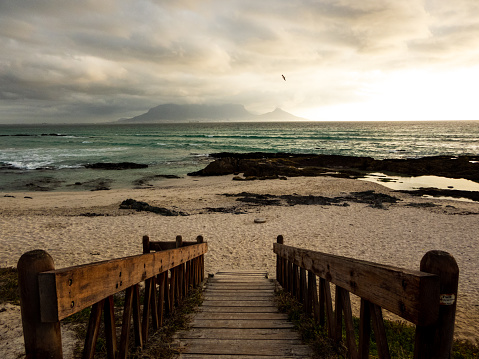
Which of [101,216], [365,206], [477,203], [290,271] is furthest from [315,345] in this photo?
[477,203]

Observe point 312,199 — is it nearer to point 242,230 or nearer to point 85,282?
point 242,230

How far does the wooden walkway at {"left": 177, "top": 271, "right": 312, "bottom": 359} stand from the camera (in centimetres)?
295

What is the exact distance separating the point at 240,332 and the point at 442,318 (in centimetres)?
232

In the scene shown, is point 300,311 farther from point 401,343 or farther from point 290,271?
point 401,343

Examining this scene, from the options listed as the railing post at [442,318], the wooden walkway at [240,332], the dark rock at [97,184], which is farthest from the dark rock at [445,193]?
the dark rock at [97,184]

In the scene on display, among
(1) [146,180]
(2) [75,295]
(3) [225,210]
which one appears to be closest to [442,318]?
(2) [75,295]

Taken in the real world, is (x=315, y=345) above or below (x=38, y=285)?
below

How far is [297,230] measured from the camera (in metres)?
12.6

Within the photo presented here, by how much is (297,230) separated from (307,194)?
8.44 metres

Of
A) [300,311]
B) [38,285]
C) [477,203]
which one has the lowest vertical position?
[477,203]

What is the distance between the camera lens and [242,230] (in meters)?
12.5

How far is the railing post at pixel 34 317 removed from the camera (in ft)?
5.09

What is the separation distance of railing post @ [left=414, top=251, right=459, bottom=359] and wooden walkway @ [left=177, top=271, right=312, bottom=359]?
5.35 feet

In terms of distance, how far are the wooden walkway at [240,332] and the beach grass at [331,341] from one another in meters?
0.11
